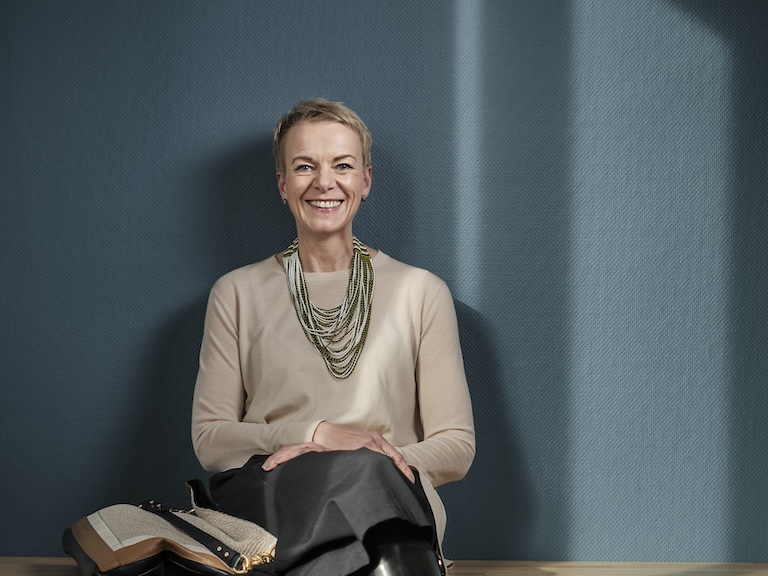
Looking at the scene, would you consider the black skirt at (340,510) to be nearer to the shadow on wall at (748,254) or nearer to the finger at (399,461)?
the finger at (399,461)

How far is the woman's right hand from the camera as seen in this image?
185 centimetres

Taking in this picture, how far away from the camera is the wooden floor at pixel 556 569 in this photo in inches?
88.0

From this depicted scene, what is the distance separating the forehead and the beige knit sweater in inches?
11.1

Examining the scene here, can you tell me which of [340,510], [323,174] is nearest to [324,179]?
[323,174]

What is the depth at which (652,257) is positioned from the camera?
7.61ft

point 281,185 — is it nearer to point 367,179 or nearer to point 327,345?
point 367,179

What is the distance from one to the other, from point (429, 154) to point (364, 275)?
38cm

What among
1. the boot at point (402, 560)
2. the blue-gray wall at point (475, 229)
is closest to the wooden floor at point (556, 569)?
the blue-gray wall at point (475, 229)

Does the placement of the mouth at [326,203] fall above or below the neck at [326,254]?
above

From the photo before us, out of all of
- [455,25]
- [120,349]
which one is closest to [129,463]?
[120,349]

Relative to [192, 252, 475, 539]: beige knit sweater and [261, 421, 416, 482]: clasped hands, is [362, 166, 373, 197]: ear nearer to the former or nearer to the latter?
[192, 252, 475, 539]: beige knit sweater

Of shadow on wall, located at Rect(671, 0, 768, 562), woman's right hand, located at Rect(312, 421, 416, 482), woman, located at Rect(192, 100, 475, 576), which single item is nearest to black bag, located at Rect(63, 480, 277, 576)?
woman, located at Rect(192, 100, 475, 576)

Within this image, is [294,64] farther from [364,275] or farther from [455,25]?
[364,275]

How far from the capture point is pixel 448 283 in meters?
2.36
